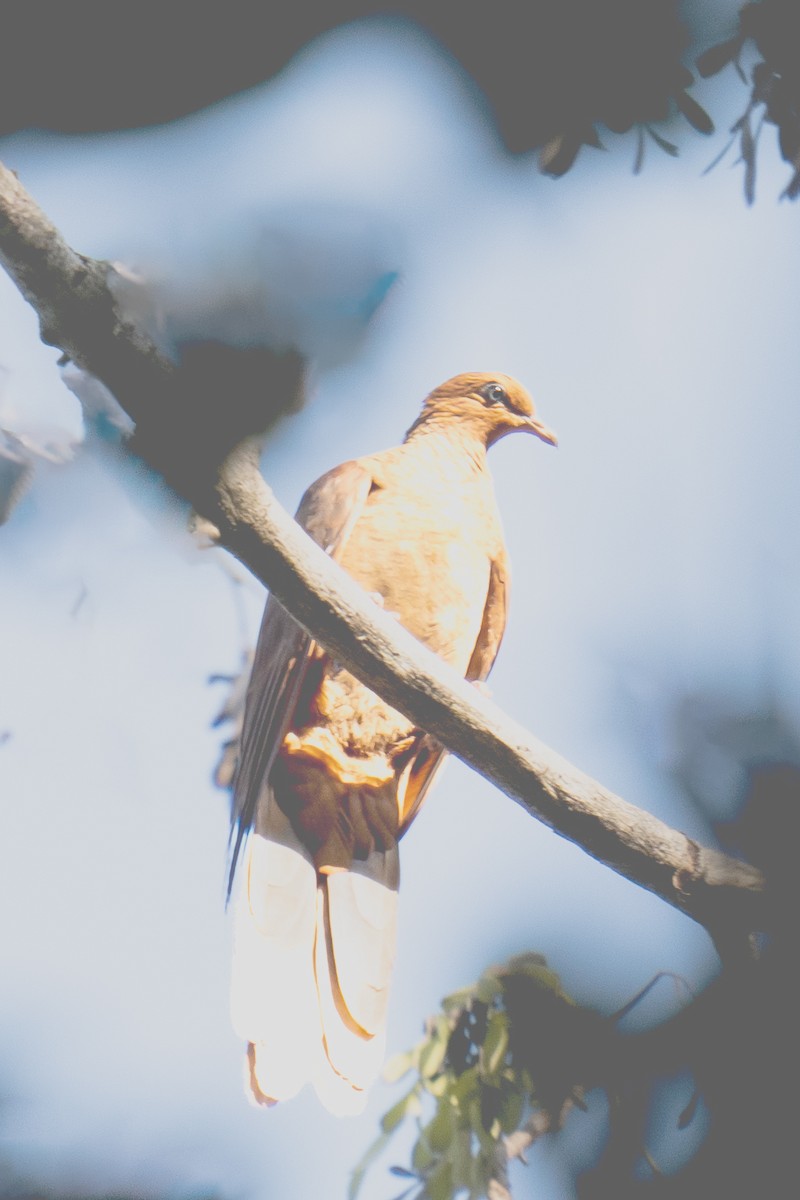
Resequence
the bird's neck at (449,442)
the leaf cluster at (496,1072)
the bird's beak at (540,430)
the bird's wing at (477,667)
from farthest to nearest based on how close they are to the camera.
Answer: the bird's beak at (540,430)
the bird's neck at (449,442)
the bird's wing at (477,667)
the leaf cluster at (496,1072)

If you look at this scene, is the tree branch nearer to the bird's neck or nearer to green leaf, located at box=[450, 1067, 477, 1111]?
green leaf, located at box=[450, 1067, 477, 1111]

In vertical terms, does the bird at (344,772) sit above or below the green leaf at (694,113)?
below

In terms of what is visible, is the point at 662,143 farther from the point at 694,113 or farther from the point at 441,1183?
the point at 441,1183

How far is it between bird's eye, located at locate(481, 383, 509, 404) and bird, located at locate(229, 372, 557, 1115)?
0.26 metres

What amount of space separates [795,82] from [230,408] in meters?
1.48

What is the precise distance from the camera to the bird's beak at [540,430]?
3.83 m

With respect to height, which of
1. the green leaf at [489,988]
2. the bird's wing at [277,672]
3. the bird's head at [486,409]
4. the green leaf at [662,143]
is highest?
the green leaf at [662,143]

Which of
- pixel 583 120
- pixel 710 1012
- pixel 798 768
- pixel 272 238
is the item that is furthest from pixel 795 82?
pixel 710 1012

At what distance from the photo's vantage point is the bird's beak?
3.83 metres

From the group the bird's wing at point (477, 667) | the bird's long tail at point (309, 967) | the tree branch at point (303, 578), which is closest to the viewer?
the tree branch at point (303, 578)

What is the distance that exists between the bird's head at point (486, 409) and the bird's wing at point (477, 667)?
23.0 inches

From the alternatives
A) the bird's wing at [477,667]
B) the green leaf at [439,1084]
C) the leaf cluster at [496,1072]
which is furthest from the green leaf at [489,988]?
the bird's wing at [477,667]

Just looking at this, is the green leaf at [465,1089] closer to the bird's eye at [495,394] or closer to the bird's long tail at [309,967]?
the bird's long tail at [309,967]

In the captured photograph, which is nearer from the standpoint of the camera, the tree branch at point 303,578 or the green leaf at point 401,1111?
the tree branch at point 303,578
